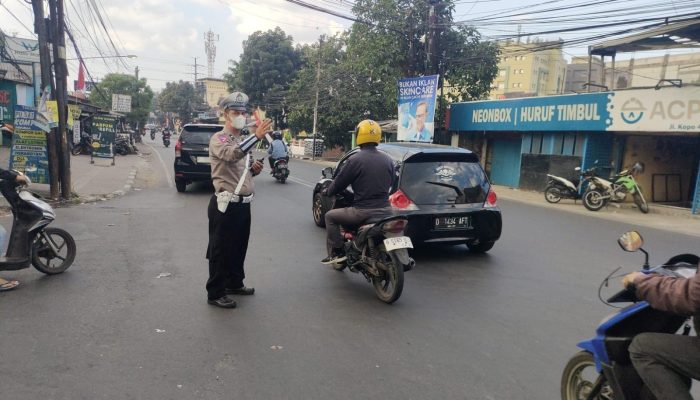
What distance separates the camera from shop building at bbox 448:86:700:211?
13.8 meters

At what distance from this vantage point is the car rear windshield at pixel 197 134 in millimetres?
12852

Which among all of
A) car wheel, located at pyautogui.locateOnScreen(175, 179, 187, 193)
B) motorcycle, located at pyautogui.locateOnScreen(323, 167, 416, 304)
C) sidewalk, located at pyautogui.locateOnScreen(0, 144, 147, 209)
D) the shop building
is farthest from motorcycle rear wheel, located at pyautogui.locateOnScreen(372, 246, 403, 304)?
the shop building

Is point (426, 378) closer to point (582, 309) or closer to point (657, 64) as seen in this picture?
point (582, 309)

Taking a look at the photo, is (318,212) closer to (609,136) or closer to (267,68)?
(609,136)

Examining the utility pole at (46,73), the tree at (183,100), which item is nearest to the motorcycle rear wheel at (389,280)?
the utility pole at (46,73)

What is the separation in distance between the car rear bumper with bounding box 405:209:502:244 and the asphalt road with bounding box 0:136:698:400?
13.7 inches

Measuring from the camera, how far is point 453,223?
21.5 feet

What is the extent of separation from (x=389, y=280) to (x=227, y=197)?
1.77m

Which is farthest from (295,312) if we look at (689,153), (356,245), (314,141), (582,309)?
(314,141)

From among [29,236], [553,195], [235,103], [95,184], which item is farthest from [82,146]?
[235,103]

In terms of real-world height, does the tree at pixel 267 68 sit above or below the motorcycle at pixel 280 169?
above

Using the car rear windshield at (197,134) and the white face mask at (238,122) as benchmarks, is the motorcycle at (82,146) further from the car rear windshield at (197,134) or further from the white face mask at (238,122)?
the white face mask at (238,122)

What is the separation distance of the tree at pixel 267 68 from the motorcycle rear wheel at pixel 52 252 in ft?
136

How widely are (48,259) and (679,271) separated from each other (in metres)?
5.67
